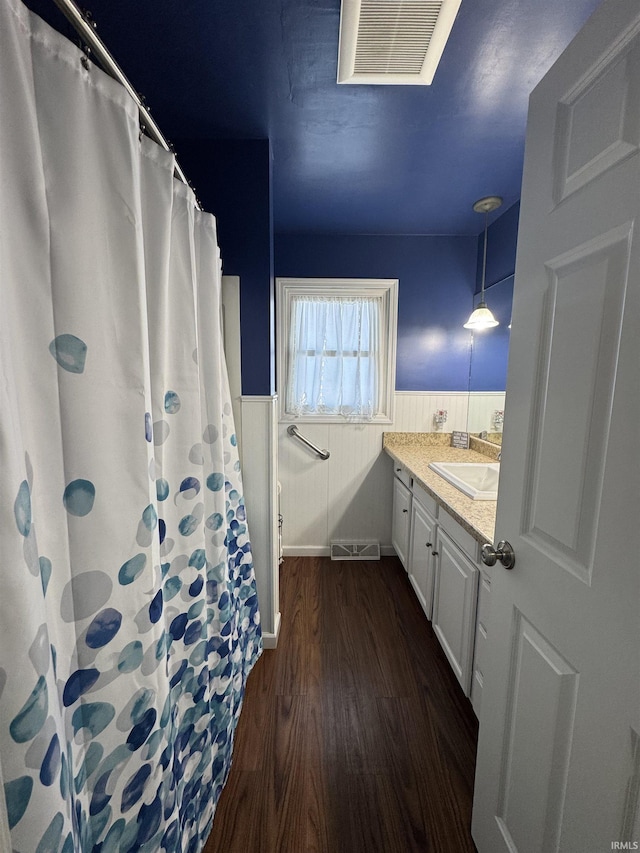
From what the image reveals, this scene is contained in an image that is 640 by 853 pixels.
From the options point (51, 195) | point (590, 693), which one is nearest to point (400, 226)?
point (51, 195)

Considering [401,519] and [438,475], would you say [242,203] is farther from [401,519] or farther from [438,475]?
[401,519]

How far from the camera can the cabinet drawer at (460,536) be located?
51.3 inches

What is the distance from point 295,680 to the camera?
1.59 meters

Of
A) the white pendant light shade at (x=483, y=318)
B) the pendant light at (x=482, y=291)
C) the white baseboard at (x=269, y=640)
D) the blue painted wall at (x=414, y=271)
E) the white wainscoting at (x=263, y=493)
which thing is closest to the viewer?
the white wainscoting at (x=263, y=493)

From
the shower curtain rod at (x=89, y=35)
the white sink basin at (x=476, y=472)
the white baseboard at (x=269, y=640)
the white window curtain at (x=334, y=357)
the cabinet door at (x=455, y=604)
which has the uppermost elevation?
the shower curtain rod at (x=89, y=35)

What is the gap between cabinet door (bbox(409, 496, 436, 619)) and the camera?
179cm

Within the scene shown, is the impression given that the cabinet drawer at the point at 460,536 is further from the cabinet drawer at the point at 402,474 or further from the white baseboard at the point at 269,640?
the white baseboard at the point at 269,640

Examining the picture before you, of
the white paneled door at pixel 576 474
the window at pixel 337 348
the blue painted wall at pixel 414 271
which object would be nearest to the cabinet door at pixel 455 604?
the white paneled door at pixel 576 474

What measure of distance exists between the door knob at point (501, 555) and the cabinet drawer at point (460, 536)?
0.42m

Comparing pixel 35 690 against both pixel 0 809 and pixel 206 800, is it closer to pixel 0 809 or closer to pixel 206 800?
pixel 0 809

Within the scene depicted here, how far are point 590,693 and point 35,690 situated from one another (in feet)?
2.96

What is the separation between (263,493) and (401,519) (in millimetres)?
1162

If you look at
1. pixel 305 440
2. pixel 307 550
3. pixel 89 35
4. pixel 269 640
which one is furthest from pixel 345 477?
pixel 89 35

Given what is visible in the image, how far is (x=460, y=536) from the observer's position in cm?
143
